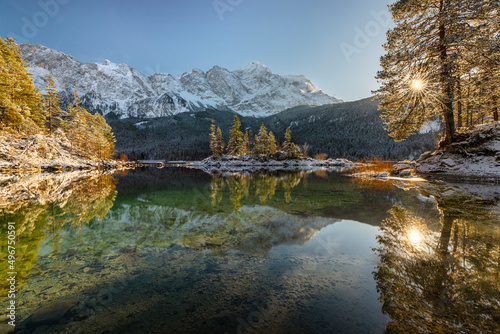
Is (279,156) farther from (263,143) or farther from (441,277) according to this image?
(441,277)

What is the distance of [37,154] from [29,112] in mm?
6848

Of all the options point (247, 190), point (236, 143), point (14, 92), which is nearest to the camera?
point (247, 190)

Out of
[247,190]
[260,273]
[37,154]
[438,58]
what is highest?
[438,58]

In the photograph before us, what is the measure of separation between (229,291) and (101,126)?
6924cm

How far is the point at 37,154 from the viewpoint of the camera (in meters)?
31.5

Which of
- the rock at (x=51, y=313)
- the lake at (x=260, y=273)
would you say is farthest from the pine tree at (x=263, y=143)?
the rock at (x=51, y=313)

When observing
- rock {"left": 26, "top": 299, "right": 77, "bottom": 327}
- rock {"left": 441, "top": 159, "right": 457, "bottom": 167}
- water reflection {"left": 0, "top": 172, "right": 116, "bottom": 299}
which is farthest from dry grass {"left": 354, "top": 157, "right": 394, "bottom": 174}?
rock {"left": 26, "top": 299, "right": 77, "bottom": 327}

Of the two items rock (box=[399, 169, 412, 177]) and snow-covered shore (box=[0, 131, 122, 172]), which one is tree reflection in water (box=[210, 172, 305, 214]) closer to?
rock (box=[399, 169, 412, 177])

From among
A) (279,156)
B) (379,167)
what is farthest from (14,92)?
(279,156)

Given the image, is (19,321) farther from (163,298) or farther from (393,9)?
(393,9)

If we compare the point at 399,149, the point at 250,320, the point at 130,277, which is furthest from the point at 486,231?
the point at 399,149

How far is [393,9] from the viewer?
49.1ft

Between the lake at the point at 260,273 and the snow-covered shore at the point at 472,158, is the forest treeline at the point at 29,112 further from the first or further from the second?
the snow-covered shore at the point at 472,158

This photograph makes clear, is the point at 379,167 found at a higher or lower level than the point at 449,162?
lower
